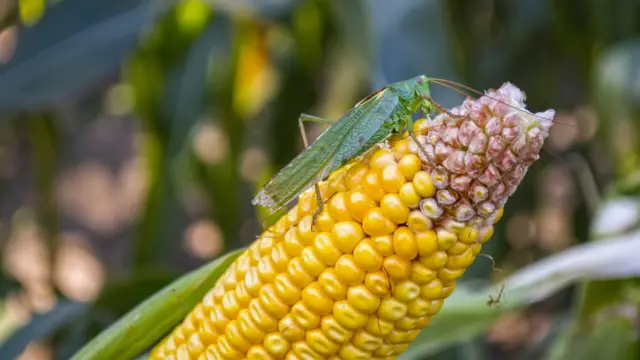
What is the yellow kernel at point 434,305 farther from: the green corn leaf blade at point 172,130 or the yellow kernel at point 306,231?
the green corn leaf blade at point 172,130

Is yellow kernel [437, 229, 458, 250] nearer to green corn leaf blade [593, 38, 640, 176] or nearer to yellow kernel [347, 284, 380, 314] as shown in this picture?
yellow kernel [347, 284, 380, 314]

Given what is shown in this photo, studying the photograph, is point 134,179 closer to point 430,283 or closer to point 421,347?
point 421,347

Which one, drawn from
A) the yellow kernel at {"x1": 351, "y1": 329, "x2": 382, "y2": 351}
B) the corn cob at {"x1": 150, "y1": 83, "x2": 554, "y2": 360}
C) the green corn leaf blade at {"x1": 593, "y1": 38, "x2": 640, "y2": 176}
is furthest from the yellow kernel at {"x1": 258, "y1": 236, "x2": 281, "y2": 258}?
the green corn leaf blade at {"x1": 593, "y1": 38, "x2": 640, "y2": 176}

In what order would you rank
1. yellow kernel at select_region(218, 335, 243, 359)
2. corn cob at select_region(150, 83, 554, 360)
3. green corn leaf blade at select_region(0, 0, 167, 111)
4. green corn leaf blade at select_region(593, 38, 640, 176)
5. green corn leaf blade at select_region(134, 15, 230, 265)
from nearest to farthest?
1. corn cob at select_region(150, 83, 554, 360)
2. yellow kernel at select_region(218, 335, 243, 359)
3. green corn leaf blade at select_region(0, 0, 167, 111)
4. green corn leaf blade at select_region(593, 38, 640, 176)
5. green corn leaf blade at select_region(134, 15, 230, 265)

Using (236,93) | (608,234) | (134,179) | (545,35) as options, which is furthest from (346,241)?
(134,179)

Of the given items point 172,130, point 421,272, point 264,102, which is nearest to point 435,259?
point 421,272

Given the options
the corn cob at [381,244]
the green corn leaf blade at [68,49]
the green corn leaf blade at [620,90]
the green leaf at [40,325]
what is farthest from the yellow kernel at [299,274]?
the green corn leaf blade at [620,90]

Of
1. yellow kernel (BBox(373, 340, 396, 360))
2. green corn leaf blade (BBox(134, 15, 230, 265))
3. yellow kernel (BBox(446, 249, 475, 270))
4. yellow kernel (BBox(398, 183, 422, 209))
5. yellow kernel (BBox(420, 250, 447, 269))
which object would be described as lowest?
yellow kernel (BBox(373, 340, 396, 360))
